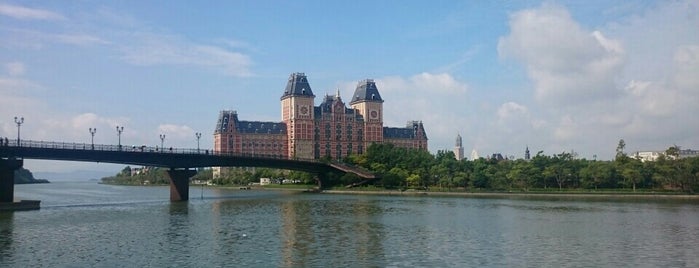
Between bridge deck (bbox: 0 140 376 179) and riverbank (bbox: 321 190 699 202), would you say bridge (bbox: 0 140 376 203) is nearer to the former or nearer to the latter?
bridge deck (bbox: 0 140 376 179)

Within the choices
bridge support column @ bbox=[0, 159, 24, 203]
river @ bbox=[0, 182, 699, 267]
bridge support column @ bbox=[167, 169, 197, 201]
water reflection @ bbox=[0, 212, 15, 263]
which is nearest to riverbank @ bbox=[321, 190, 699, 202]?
bridge support column @ bbox=[167, 169, 197, 201]

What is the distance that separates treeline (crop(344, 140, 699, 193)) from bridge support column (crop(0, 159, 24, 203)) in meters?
70.6

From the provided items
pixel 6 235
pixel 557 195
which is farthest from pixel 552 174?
pixel 6 235

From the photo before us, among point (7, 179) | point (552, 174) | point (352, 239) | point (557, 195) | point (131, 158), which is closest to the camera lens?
point (352, 239)

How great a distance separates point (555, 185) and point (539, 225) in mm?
67248

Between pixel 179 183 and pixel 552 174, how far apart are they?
60.0 meters

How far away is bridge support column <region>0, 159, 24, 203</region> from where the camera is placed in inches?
2534

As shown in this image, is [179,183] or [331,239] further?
[179,183]

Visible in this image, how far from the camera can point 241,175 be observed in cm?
18750

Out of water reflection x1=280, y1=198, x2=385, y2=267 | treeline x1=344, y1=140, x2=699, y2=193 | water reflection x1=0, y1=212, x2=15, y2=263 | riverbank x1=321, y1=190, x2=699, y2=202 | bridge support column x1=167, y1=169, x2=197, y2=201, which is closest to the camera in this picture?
water reflection x1=280, y1=198, x2=385, y2=267

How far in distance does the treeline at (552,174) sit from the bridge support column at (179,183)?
44793 mm

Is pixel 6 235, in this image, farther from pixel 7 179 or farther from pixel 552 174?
pixel 552 174

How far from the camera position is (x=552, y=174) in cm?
10775

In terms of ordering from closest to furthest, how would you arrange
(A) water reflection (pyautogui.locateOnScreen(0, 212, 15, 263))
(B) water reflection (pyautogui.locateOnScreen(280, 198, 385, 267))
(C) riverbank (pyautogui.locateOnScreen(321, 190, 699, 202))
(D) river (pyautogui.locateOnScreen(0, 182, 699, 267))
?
(D) river (pyautogui.locateOnScreen(0, 182, 699, 267))
(B) water reflection (pyautogui.locateOnScreen(280, 198, 385, 267))
(A) water reflection (pyautogui.locateOnScreen(0, 212, 15, 263))
(C) riverbank (pyautogui.locateOnScreen(321, 190, 699, 202))
